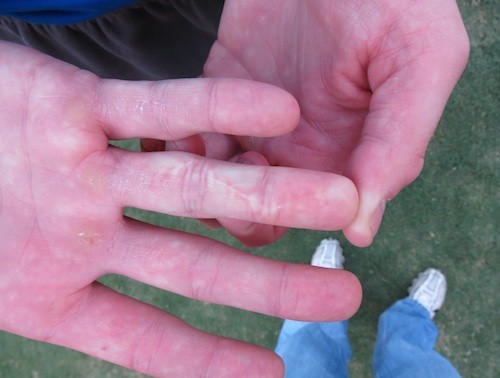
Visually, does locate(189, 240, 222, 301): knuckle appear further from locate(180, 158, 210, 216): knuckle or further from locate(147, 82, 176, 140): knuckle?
locate(147, 82, 176, 140): knuckle

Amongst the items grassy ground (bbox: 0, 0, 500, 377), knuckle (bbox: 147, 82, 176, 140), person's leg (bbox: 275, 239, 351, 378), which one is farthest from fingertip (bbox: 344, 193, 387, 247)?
grassy ground (bbox: 0, 0, 500, 377)

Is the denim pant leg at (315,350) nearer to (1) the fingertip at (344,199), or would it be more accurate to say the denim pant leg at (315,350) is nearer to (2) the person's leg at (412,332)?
(2) the person's leg at (412,332)

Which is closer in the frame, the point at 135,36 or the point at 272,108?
the point at 272,108

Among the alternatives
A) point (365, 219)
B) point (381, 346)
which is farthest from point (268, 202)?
point (381, 346)

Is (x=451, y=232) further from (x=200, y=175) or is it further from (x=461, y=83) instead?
(x=200, y=175)

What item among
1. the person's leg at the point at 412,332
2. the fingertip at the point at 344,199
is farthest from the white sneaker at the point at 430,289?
the fingertip at the point at 344,199

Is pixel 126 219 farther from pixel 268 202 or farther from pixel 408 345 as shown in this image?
pixel 408 345

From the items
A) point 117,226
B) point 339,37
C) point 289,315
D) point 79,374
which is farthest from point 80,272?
point 79,374
